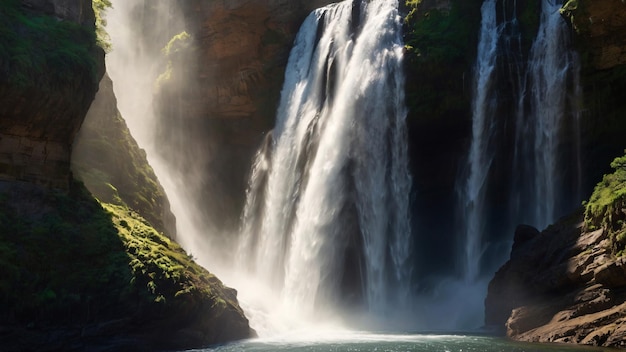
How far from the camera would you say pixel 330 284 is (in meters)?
29.6

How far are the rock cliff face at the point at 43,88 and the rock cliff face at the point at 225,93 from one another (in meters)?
17.1

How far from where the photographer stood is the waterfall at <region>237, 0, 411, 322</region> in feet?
98.2

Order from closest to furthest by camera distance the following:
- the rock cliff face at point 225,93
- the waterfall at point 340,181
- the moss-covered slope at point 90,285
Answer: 1. the moss-covered slope at point 90,285
2. the waterfall at point 340,181
3. the rock cliff face at point 225,93

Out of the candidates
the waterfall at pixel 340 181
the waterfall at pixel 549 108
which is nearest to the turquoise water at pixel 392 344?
the waterfall at pixel 340 181

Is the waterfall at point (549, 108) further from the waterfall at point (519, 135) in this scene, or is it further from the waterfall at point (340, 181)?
the waterfall at point (340, 181)

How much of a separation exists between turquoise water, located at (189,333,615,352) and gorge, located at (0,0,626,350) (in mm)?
1133

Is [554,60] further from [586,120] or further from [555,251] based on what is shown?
[555,251]

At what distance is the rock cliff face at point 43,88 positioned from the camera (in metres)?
19.8

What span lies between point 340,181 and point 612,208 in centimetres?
1505

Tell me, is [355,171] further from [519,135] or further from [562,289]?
[562,289]

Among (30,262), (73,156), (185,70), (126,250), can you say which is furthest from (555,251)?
(185,70)

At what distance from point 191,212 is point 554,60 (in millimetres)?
21889

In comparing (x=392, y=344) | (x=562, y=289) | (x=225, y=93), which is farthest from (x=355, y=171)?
(x=562, y=289)

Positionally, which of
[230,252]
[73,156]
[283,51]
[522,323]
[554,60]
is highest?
[283,51]
